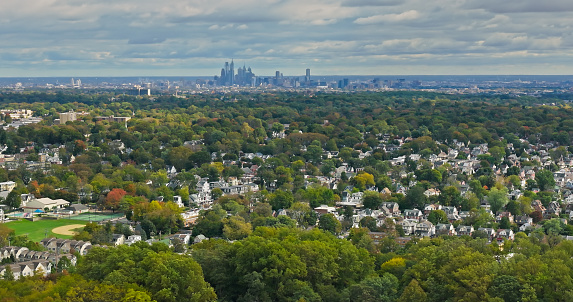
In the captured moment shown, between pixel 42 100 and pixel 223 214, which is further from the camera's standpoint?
pixel 42 100

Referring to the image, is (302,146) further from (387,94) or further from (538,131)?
(387,94)

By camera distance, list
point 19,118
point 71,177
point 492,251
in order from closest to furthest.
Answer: point 492,251 → point 71,177 → point 19,118

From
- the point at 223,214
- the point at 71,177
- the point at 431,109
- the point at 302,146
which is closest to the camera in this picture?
the point at 223,214

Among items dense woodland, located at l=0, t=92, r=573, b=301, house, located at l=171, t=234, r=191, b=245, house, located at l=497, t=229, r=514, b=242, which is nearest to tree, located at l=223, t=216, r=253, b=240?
dense woodland, located at l=0, t=92, r=573, b=301

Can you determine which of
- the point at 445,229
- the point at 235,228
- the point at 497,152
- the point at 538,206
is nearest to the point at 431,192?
the point at 538,206

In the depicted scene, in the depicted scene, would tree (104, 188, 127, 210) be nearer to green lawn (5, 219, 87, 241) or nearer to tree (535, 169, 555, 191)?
green lawn (5, 219, 87, 241)

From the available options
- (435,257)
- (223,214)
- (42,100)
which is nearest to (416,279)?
(435,257)
